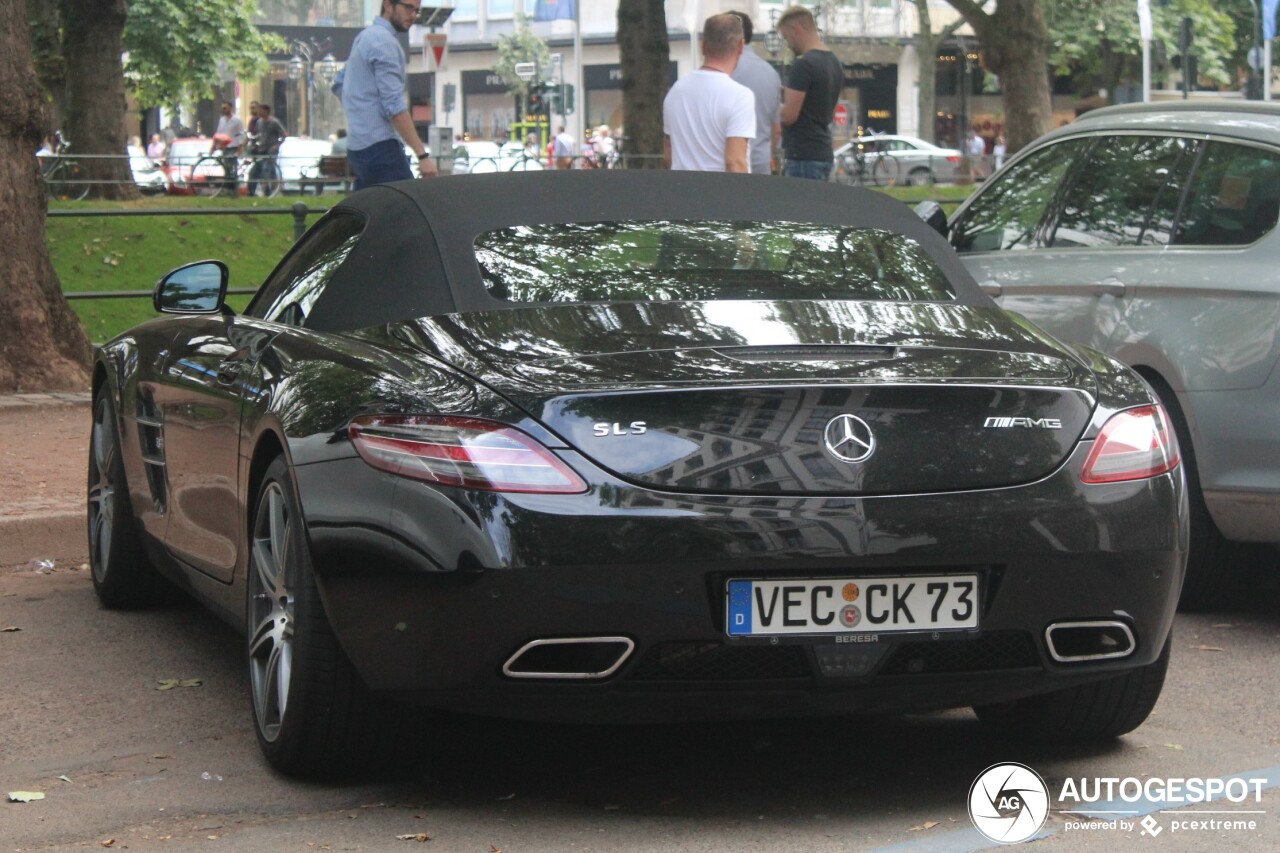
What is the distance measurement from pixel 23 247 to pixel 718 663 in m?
7.99

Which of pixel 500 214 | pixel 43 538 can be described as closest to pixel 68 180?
pixel 43 538

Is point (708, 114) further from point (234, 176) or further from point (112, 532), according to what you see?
point (234, 176)

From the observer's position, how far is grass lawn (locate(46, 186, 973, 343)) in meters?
15.9

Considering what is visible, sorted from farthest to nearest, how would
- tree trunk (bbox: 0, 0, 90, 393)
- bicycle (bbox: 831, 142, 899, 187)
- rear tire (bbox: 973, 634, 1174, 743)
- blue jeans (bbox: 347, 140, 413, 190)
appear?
bicycle (bbox: 831, 142, 899, 187) < tree trunk (bbox: 0, 0, 90, 393) < blue jeans (bbox: 347, 140, 413, 190) < rear tire (bbox: 973, 634, 1174, 743)

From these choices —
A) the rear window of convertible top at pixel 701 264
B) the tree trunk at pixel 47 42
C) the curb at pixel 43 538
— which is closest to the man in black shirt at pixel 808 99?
the curb at pixel 43 538

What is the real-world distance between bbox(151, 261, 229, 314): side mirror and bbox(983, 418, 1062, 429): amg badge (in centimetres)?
264

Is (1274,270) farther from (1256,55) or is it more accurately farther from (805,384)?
(1256,55)

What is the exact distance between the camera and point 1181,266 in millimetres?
6527

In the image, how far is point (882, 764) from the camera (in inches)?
182

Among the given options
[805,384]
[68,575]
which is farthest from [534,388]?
[68,575]

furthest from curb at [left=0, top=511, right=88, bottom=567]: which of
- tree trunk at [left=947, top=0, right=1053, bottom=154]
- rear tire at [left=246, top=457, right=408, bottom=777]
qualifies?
tree trunk at [left=947, top=0, right=1053, bottom=154]

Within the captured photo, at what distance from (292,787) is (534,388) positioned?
3.68ft

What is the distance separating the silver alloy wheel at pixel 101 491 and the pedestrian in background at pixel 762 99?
6.01 meters

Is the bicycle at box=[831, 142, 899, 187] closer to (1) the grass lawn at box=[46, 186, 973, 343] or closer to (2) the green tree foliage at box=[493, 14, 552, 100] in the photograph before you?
(1) the grass lawn at box=[46, 186, 973, 343]
